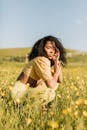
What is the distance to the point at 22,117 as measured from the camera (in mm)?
4871

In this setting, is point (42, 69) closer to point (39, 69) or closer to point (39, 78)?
point (39, 69)

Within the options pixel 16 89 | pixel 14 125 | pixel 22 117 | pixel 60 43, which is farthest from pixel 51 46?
pixel 14 125

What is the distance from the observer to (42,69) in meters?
5.92

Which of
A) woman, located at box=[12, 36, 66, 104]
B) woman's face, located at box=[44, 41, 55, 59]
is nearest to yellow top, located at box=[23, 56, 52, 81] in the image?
woman, located at box=[12, 36, 66, 104]

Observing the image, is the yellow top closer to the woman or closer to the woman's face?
the woman

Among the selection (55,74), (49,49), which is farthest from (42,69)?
(49,49)

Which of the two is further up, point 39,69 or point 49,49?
point 49,49

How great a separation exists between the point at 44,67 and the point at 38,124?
1595mm

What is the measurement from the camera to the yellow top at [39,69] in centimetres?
586

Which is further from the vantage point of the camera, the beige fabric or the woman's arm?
the woman's arm

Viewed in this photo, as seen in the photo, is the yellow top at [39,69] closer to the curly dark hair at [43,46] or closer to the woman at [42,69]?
the woman at [42,69]

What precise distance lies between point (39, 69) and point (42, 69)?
8 centimetres

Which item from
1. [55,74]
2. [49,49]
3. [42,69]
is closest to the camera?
[42,69]

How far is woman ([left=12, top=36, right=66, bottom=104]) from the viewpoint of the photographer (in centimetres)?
587
